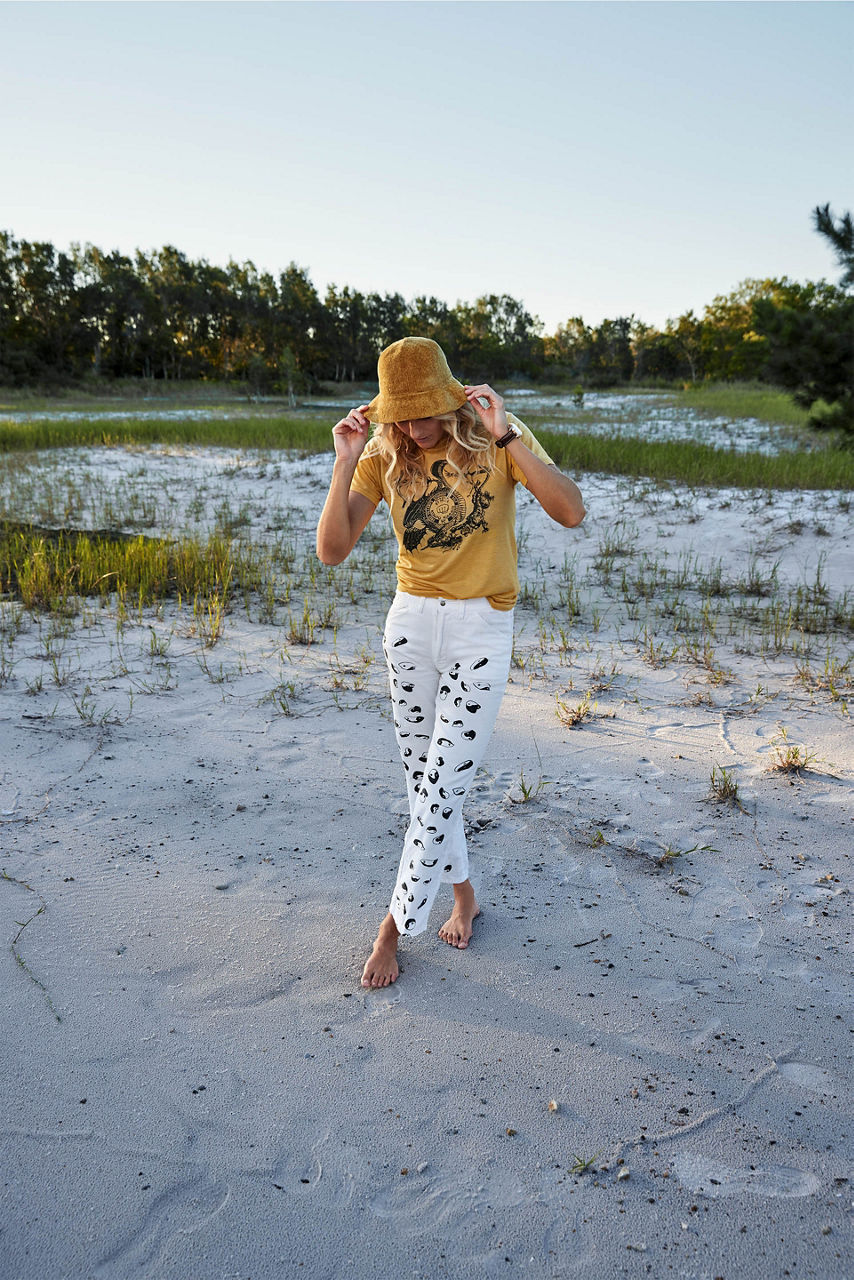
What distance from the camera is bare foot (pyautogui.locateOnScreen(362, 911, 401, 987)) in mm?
2777

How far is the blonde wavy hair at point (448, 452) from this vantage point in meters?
2.42

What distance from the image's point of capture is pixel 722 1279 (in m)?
1.79

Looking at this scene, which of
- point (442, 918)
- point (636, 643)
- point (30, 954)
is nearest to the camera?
point (30, 954)

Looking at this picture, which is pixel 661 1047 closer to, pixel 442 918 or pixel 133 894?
pixel 442 918

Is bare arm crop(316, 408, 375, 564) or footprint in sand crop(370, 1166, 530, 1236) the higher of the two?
bare arm crop(316, 408, 375, 564)

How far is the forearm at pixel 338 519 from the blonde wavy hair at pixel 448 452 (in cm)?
13

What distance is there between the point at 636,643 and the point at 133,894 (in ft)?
14.3

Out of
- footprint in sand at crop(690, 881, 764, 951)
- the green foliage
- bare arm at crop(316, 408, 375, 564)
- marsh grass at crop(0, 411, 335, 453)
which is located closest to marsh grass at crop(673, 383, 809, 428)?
the green foliage

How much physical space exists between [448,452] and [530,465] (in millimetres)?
261

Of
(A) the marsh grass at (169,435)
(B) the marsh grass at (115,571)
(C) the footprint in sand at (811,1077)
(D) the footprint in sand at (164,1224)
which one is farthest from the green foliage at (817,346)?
(D) the footprint in sand at (164,1224)

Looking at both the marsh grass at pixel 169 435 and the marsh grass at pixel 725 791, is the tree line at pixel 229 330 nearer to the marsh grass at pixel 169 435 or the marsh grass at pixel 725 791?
the marsh grass at pixel 169 435

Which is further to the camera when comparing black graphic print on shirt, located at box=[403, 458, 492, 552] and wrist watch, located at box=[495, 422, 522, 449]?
black graphic print on shirt, located at box=[403, 458, 492, 552]

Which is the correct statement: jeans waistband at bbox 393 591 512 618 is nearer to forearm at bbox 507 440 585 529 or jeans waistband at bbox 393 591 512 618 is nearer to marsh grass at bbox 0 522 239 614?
forearm at bbox 507 440 585 529

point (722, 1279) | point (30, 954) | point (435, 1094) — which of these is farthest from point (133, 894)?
point (722, 1279)
